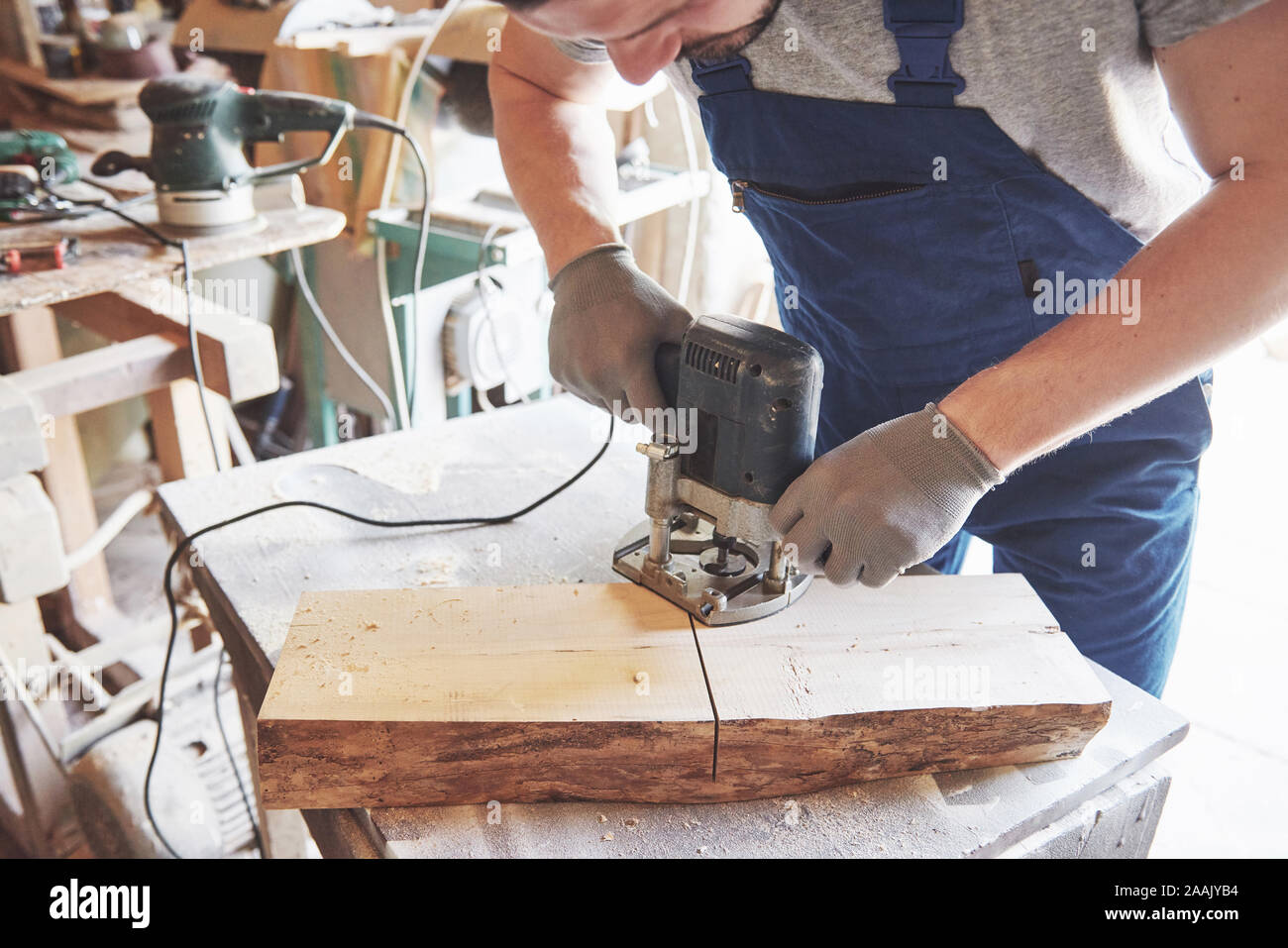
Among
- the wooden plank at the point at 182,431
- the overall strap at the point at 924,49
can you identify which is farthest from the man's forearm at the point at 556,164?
the wooden plank at the point at 182,431

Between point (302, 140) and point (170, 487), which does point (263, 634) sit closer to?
point (170, 487)

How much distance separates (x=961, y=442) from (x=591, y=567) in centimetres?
46

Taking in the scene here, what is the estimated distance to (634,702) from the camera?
874 mm

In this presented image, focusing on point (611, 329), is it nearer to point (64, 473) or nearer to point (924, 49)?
point (924, 49)

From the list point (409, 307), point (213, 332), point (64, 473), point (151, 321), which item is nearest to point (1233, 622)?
point (409, 307)

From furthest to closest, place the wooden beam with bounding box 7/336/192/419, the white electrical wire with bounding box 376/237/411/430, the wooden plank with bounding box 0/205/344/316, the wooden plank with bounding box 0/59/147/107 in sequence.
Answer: the wooden plank with bounding box 0/59/147/107, the white electrical wire with bounding box 376/237/411/430, the wooden plank with bounding box 0/205/344/316, the wooden beam with bounding box 7/336/192/419

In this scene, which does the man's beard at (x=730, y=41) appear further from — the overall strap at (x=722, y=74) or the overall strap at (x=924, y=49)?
the overall strap at (x=924, y=49)

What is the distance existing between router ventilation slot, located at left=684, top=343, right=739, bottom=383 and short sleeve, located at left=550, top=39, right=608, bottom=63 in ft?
1.60

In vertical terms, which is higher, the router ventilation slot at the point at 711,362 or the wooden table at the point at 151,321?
the router ventilation slot at the point at 711,362

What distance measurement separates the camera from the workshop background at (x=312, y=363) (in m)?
1.69

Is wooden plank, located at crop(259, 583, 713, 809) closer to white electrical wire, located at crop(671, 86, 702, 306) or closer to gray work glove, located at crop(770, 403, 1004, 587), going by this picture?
gray work glove, located at crop(770, 403, 1004, 587)

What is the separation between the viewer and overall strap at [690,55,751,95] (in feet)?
3.32

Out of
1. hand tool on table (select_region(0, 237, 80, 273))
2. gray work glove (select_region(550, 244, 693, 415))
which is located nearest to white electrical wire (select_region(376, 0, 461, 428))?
hand tool on table (select_region(0, 237, 80, 273))

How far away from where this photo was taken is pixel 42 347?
2521 mm
